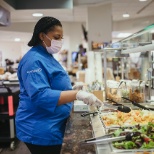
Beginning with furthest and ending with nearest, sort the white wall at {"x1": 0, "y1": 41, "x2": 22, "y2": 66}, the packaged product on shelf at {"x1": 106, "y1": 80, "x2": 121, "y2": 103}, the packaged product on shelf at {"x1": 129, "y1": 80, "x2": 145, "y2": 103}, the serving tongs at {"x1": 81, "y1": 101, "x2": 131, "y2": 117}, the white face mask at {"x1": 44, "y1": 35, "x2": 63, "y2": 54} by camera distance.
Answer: the white wall at {"x1": 0, "y1": 41, "x2": 22, "y2": 66} → the packaged product on shelf at {"x1": 106, "y1": 80, "x2": 121, "y2": 103} → the packaged product on shelf at {"x1": 129, "y1": 80, "x2": 145, "y2": 103} → the serving tongs at {"x1": 81, "y1": 101, "x2": 131, "y2": 117} → the white face mask at {"x1": 44, "y1": 35, "x2": 63, "y2": 54}

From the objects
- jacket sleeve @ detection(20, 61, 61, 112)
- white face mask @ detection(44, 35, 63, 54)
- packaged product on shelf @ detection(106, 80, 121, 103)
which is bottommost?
packaged product on shelf @ detection(106, 80, 121, 103)

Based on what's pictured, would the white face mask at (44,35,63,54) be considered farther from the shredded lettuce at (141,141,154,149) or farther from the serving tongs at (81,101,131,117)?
the shredded lettuce at (141,141,154,149)

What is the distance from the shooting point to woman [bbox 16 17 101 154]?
139cm

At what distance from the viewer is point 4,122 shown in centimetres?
406

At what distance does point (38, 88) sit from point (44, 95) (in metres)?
0.05

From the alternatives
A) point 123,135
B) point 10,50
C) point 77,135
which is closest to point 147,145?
point 123,135

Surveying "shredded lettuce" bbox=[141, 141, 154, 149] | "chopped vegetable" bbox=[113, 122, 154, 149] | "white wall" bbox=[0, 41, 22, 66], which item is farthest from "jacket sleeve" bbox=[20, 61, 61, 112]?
"white wall" bbox=[0, 41, 22, 66]

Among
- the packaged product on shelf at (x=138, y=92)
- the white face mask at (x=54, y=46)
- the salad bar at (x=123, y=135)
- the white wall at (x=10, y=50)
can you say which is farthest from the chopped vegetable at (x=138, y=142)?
the white wall at (x=10, y=50)

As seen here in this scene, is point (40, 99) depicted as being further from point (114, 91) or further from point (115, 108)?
point (114, 91)

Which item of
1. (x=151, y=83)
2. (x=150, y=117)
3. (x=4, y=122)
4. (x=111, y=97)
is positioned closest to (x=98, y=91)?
(x=111, y=97)

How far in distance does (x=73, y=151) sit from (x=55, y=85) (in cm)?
47

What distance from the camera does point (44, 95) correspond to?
4.48 ft

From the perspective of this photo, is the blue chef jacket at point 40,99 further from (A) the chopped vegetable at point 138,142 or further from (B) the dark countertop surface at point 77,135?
(A) the chopped vegetable at point 138,142

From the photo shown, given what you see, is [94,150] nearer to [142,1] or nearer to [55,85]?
[55,85]
